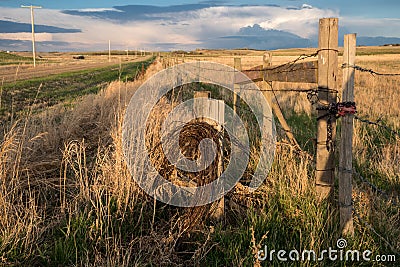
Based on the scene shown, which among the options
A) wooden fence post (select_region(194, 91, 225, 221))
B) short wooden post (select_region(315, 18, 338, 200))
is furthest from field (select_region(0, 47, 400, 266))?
short wooden post (select_region(315, 18, 338, 200))

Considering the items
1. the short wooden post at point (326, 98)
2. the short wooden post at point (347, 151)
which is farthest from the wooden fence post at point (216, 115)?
the short wooden post at point (347, 151)

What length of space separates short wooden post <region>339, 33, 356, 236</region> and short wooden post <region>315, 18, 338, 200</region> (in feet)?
0.54

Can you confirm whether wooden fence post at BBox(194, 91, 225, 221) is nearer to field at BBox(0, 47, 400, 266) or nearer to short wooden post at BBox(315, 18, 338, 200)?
field at BBox(0, 47, 400, 266)

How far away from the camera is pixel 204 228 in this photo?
4039 millimetres

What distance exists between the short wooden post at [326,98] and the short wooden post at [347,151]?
17cm

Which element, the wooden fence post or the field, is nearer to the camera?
the field

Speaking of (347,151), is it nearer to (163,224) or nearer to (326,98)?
(326,98)

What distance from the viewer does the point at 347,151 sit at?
3.88m

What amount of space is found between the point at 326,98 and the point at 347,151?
57 centimetres

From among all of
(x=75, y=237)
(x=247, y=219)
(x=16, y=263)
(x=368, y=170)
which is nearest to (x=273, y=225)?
(x=247, y=219)

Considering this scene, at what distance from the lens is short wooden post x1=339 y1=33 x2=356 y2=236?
3836 millimetres

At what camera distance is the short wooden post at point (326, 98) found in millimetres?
3994

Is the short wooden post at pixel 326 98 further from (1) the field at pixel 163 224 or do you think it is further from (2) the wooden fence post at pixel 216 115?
(2) the wooden fence post at pixel 216 115

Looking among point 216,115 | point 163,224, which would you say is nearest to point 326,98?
point 216,115
